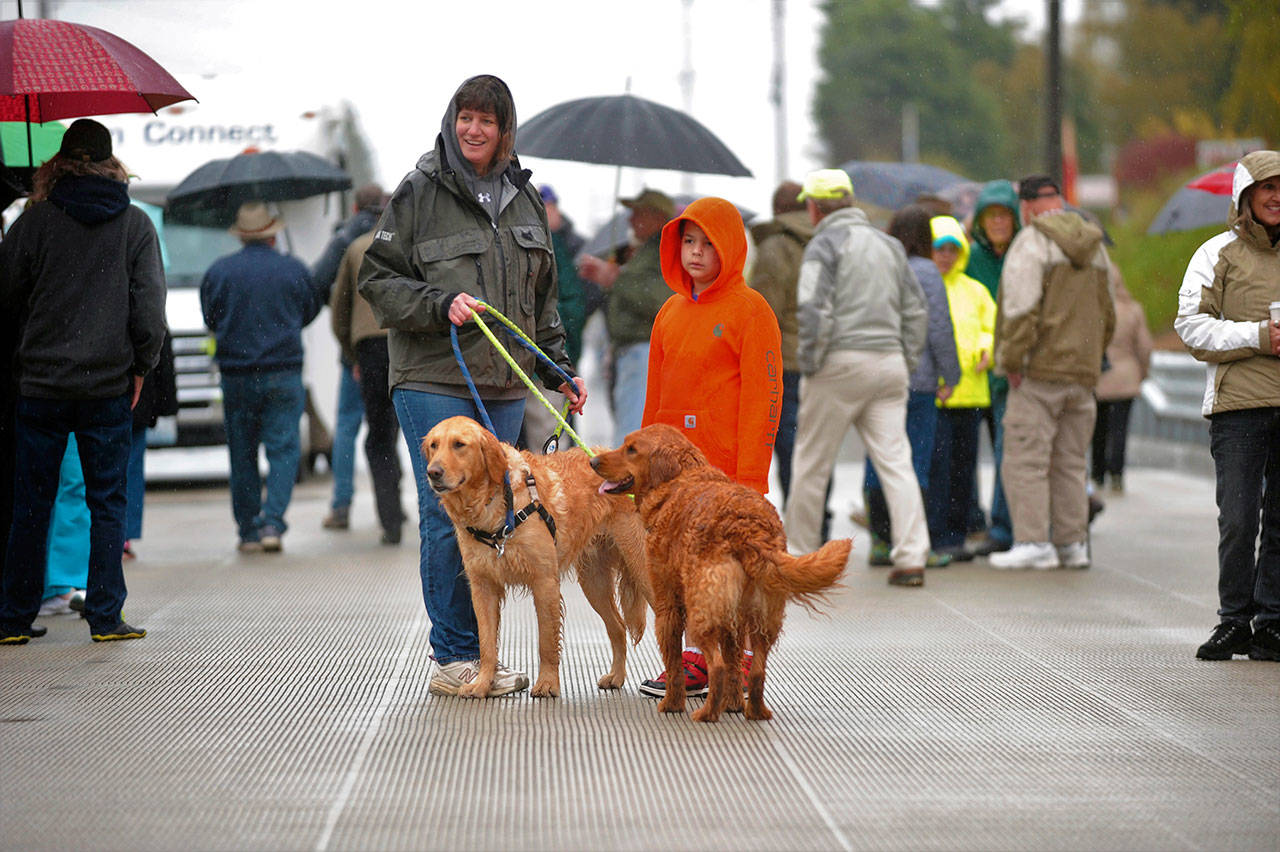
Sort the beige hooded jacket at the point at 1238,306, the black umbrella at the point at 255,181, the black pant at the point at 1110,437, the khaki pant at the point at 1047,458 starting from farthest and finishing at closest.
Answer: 1. the black pant at the point at 1110,437
2. the black umbrella at the point at 255,181
3. the khaki pant at the point at 1047,458
4. the beige hooded jacket at the point at 1238,306

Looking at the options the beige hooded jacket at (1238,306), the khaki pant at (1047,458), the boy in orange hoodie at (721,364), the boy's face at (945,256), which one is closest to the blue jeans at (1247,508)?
the beige hooded jacket at (1238,306)

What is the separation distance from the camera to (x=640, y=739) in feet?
17.7

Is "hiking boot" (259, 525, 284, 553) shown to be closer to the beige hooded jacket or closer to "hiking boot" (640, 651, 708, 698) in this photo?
"hiking boot" (640, 651, 708, 698)

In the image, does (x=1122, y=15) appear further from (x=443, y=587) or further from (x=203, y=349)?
(x=443, y=587)

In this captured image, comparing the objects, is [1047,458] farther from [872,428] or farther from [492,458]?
[492,458]

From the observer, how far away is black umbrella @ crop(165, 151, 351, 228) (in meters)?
12.0

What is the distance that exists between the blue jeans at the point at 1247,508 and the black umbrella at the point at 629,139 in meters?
3.91

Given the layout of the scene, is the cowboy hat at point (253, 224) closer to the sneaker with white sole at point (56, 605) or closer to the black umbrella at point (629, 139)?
the black umbrella at point (629, 139)

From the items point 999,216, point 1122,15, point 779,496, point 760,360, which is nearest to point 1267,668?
point 760,360

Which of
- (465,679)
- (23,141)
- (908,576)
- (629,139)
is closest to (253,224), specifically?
(23,141)

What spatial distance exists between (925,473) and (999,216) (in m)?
1.97

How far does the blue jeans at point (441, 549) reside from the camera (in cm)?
611

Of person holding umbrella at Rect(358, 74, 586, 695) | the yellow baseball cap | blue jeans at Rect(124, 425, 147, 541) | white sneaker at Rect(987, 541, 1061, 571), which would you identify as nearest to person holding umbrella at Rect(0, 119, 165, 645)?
person holding umbrella at Rect(358, 74, 586, 695)

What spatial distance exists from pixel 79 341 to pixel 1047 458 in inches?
221
